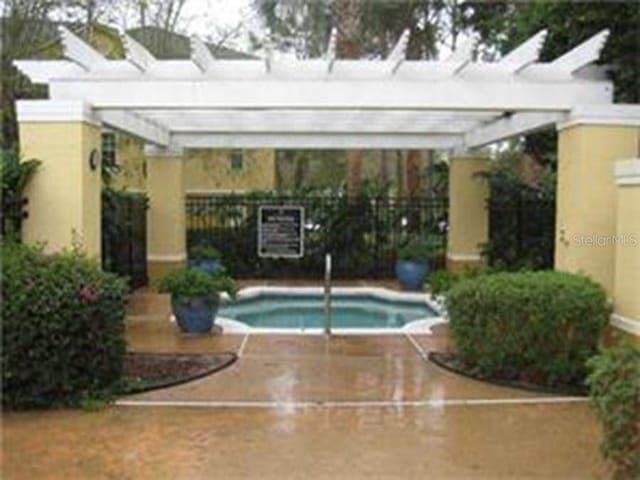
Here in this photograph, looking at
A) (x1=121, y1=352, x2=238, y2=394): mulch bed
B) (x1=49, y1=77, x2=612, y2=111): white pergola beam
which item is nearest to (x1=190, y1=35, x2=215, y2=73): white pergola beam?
(x1=49, y1=77, x2=612, y2=111): white pergola beam

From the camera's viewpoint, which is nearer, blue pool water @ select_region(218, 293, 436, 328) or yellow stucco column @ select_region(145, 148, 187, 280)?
blue pool water @ select_region(218, 293, 436, 328)

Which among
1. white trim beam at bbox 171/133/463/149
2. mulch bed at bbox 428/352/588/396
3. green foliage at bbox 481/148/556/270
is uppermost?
white trim beam at bbox 171/133/463/149

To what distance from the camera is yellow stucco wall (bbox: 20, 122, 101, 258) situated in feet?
33.3

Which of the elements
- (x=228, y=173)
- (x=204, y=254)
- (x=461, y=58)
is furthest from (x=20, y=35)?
(x=228, y=173)

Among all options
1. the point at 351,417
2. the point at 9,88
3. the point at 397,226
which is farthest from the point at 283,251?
the point at 351,417

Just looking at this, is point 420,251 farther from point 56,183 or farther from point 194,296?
point 56,183

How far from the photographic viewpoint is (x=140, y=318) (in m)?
13.1

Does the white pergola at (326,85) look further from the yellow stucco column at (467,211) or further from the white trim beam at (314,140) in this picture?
the yellow stucco column at (467,211)

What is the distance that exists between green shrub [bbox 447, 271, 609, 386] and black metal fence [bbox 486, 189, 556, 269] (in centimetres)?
508

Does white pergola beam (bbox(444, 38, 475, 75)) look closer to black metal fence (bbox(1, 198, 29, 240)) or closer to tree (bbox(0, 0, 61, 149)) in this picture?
black metal fence (bbox(1, 198, 29, 240))

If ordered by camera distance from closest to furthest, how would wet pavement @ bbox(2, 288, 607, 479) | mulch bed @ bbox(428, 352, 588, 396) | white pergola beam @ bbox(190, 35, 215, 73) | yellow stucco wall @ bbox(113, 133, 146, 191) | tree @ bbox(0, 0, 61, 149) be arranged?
wet pavement @ bbox(2, 288, 607, 479) < mulch bed @ bbox(428, 352, 588, 396) < white pergola beam @ bbox(190, 35, 215, 73) < tree @ bbox(0, 0, 61, 149) < yellow stucco wall @ bbox(113, 133, 146, 191)

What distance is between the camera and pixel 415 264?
17562mm

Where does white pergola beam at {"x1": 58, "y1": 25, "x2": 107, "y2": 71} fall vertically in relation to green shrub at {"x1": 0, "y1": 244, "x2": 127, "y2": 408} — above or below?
above

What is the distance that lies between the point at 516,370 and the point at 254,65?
4683 mm
